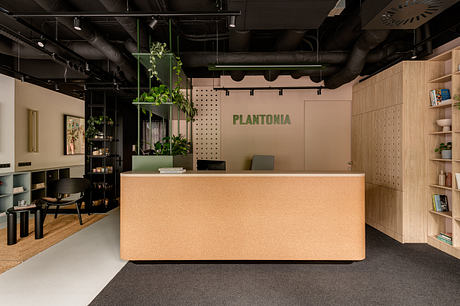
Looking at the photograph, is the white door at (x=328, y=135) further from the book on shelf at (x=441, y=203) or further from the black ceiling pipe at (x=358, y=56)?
the book on shelf at (x=441, y=203)

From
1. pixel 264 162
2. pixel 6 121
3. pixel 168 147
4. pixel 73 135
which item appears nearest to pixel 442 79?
pixel 264 162

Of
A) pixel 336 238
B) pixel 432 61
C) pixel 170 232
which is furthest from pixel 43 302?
pixel 432 61

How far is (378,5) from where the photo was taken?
2.60 metres

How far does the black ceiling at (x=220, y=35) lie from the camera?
10.7ft

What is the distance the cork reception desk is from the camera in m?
3.35

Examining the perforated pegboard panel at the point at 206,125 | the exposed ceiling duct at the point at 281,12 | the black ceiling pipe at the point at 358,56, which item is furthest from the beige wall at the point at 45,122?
the black ceiling pipe at the point at 358,56

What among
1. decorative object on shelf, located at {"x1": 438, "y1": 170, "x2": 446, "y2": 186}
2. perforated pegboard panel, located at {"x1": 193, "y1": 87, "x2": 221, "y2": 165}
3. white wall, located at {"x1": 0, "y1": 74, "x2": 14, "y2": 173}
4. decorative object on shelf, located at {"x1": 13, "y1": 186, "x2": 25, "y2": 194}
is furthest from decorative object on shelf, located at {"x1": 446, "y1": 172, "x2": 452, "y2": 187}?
white wall, located at {"x1": 0, "y1": 74, "x2": 14, "y2": 173}

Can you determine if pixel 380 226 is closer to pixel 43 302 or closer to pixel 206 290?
pixel 206 290

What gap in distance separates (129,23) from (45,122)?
197 inches

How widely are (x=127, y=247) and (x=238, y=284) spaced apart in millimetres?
1624

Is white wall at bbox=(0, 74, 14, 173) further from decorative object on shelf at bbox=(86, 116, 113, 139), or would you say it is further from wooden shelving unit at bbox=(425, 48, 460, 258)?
wooden shelving unit at bbox=(425, 48, 460, 258)

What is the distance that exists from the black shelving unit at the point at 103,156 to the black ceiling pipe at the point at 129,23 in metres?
3.12

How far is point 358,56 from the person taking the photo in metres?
4.39

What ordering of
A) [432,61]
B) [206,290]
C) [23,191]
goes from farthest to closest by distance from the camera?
[23,191]
[432,61]
[206,290]
